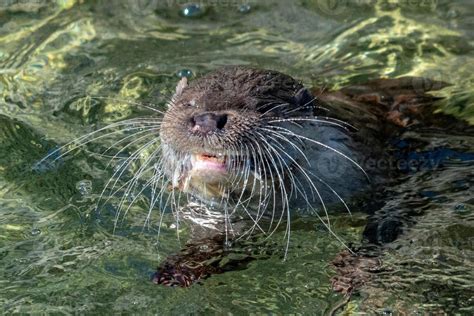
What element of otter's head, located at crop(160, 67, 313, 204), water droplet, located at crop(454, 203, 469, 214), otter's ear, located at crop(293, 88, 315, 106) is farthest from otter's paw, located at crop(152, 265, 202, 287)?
water droplet, located at crop(454, 203, 469, 214)

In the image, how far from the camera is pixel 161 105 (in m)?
6.35

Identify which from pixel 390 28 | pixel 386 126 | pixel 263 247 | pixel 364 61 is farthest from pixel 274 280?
pixel 390 28

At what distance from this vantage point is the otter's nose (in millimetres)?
4215

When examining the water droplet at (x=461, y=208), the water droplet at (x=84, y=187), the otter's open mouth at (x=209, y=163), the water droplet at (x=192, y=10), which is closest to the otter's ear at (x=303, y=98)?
the otter's open mouth at (x=209, y=163)

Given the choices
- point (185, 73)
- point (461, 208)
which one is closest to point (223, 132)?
point (461, 208)

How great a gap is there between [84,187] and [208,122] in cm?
140

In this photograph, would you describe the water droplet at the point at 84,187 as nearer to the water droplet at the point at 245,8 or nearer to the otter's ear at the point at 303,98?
the otter's ear at the point at 303,98

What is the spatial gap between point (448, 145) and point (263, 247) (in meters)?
1.49

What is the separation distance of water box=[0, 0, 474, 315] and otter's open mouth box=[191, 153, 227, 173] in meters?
0.58

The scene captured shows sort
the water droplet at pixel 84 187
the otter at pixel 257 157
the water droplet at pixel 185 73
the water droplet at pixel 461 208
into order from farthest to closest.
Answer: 1. the water droplet at pixel 185 73
2. the water droplet at pixel 84 187
3. the water droplet at pixel 461 208
4. the otter at pixel 257 157

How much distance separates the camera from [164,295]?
14.2ft

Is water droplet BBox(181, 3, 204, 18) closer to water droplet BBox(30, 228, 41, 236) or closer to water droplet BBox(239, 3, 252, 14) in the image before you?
water droplet BBox(239, 3, 252, 14)

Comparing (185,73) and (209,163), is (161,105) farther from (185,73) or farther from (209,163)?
(209,163)

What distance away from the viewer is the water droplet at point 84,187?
532cm
